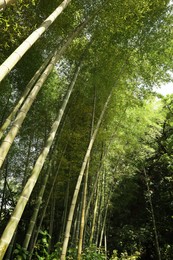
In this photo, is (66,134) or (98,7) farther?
(66,134)

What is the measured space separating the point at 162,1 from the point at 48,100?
137 inches

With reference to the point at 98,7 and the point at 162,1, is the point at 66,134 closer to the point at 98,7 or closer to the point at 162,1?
the point at 98,7

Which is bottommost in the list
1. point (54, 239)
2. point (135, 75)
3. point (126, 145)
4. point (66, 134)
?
point (54, 239)

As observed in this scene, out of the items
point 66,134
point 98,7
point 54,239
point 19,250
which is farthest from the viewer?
point 54,239

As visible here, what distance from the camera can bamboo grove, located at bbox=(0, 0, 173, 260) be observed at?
3022 millimetres

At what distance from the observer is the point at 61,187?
336 inches

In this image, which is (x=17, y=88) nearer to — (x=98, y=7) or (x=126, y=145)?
(x=98, y=7)

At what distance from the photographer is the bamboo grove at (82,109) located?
3022mm

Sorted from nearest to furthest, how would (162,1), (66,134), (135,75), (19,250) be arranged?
(19,250) → (162,1) → (135,75) → (66,134)

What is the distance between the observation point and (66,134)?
19.6 feet

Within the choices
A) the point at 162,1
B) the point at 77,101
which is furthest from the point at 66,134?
the point at 162,1

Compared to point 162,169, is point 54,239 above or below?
below

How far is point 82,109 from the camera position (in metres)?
5.93

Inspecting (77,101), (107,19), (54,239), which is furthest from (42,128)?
(54,239)
